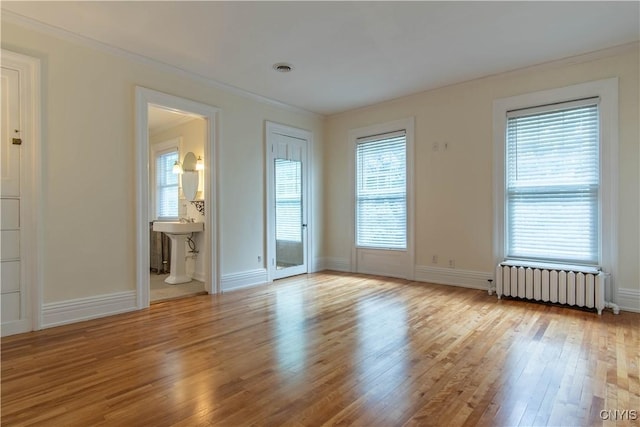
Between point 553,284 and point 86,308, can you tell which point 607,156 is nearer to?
point 553,284

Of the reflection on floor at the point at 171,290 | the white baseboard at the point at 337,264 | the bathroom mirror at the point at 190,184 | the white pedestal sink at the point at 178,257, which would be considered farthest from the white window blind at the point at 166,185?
the white baseboard at the point at 337,264

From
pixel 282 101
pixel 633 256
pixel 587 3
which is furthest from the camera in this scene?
pixel 282 101

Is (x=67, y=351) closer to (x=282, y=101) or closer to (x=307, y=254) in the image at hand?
(x=307, y=254)

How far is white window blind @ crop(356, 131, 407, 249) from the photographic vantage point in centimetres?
557

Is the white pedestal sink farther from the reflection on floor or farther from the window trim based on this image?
the window trim

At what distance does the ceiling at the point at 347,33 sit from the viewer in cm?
297

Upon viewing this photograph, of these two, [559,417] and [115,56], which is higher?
[115,56]

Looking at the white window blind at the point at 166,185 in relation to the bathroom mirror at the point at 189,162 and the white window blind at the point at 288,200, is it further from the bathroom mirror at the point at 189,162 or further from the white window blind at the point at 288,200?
the white window blind at the point at 288,200

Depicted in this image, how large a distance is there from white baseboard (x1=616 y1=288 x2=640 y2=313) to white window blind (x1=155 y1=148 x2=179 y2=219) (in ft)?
21.7

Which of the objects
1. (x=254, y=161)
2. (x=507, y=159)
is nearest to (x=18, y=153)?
(x=254, y=161)

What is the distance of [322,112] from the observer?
6.26m

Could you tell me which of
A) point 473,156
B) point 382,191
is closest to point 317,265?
point 382,191

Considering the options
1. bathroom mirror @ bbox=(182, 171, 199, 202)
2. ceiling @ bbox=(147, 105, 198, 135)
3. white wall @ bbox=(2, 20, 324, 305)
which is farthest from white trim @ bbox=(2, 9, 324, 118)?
bathroom mirror @ bbox=(182, 171, 199, 202)

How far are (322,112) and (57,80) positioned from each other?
13.0 feet
